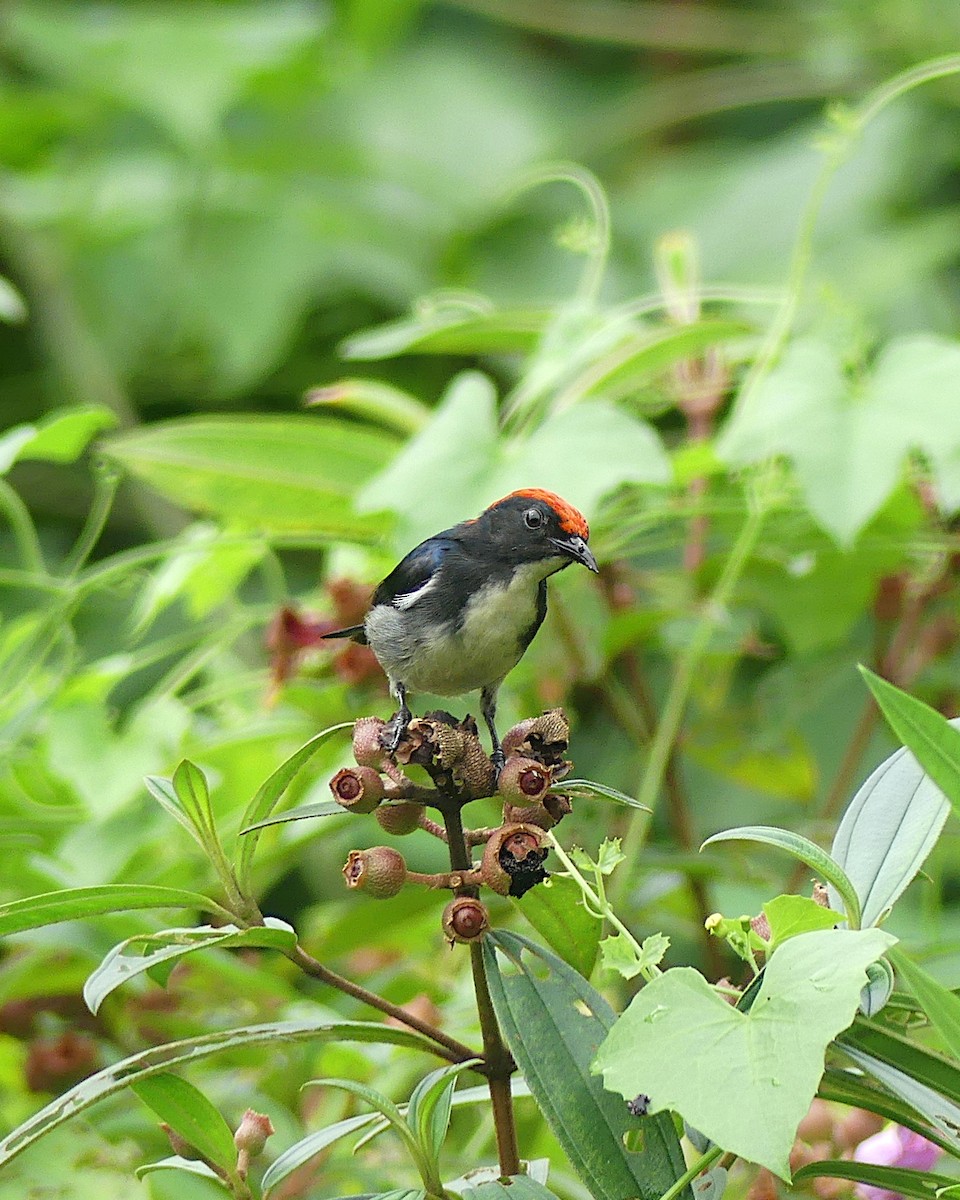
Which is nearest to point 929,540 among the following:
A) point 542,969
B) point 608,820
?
point 608,820

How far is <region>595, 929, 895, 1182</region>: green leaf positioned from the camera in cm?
64

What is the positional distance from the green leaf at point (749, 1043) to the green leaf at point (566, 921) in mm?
191

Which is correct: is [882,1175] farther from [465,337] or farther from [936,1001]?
[465,337]

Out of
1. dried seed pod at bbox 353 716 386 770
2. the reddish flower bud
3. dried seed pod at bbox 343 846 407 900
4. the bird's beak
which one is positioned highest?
the bird's beak

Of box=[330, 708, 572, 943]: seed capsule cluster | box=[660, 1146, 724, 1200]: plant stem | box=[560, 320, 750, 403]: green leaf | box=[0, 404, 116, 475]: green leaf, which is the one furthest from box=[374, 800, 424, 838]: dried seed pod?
box=[560, 320, 750, 403]: green leaf

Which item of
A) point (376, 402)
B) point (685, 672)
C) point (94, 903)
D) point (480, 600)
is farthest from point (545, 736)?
point (376, 402)

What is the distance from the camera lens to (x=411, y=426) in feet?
5.65

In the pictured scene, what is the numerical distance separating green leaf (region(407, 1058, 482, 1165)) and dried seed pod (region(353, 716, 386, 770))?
174mm

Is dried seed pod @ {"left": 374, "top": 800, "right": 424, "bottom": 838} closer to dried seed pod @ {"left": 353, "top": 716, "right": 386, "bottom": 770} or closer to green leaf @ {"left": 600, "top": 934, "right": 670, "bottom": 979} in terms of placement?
dried seed pod @ {"left": 353, "top": 716, "right": 386, "bottom": 770}

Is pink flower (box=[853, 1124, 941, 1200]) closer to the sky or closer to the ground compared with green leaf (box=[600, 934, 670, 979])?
closer to the ground

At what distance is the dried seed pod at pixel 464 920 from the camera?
30.7 inches

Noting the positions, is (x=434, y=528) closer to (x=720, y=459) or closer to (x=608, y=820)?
(x=720, y=459)

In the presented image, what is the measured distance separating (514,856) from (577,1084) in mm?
136

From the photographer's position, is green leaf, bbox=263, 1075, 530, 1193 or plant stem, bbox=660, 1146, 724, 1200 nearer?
plant stem, bbox=660, 1146, 724, 1200
